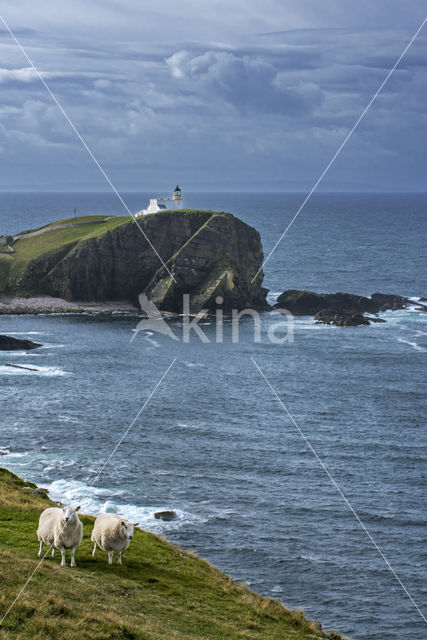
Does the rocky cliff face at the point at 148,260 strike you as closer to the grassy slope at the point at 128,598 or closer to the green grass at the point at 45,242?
the green grass at the point at 45,242

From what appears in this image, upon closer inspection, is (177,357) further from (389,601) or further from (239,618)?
(239,618)

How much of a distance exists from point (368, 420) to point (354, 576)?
86.6ft

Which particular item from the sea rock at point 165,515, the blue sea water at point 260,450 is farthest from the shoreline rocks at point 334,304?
the sea rock at point 165,515

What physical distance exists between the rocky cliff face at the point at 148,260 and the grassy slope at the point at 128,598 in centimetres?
9501

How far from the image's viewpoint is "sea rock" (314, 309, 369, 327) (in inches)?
4422

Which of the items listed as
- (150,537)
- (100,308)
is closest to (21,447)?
(150,537)

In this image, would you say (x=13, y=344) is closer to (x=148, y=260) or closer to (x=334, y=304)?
(x=148, y=260)

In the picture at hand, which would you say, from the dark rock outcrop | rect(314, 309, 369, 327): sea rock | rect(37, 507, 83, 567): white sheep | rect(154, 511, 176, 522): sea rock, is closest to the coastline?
the dark rock outcrop

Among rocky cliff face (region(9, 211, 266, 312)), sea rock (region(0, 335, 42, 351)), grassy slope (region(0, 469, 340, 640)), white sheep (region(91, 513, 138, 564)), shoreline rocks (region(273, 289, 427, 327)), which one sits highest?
rocky cliff face (region(9, 211, 266, 312))

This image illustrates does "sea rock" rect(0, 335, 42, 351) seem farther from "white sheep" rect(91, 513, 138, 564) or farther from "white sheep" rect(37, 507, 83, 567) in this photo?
"white sheep" rect(37, 507, 83, 567)

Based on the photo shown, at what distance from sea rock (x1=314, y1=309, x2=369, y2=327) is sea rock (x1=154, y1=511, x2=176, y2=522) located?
232 ft

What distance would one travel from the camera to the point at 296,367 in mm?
85938

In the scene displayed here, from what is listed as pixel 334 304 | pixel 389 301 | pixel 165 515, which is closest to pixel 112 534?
pixel 165 515

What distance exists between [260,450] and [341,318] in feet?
196
